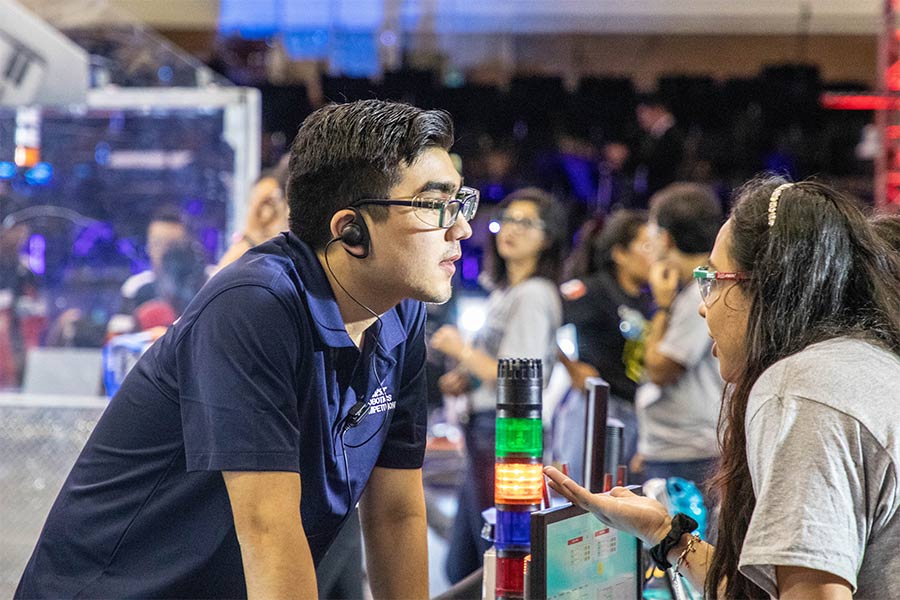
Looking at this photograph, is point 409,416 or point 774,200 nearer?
point 774,200

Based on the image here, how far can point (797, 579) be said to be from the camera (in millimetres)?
1032

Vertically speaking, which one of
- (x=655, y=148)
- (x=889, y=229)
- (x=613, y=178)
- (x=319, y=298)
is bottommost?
(x=319, y=298)

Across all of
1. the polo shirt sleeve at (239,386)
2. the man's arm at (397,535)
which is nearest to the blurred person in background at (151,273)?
the man's arm at (397,535)

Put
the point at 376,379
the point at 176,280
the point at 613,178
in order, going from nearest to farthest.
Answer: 1. the point at 376,379
2. the point at 176,280
3. the point at 613,178

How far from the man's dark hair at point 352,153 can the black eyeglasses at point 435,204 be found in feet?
0.05

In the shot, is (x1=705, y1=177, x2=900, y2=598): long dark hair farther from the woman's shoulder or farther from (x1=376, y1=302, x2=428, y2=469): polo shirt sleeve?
(x1=376, y1=302, x2=428, y2=469): polo shirt sleeve

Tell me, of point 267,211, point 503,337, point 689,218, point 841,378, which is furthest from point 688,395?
point 841,378

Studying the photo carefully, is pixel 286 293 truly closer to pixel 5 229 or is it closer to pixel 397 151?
pixel 397 151

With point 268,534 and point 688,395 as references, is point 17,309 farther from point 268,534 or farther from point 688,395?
point 268,534

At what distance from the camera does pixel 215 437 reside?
1.17 metres

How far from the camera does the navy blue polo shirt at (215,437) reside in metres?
1.18

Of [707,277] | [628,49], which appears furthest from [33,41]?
[628,49]

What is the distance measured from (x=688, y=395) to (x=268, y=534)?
1.98 m

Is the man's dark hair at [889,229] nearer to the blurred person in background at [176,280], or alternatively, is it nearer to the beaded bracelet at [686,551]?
the beaded bracelet at [686,551]
